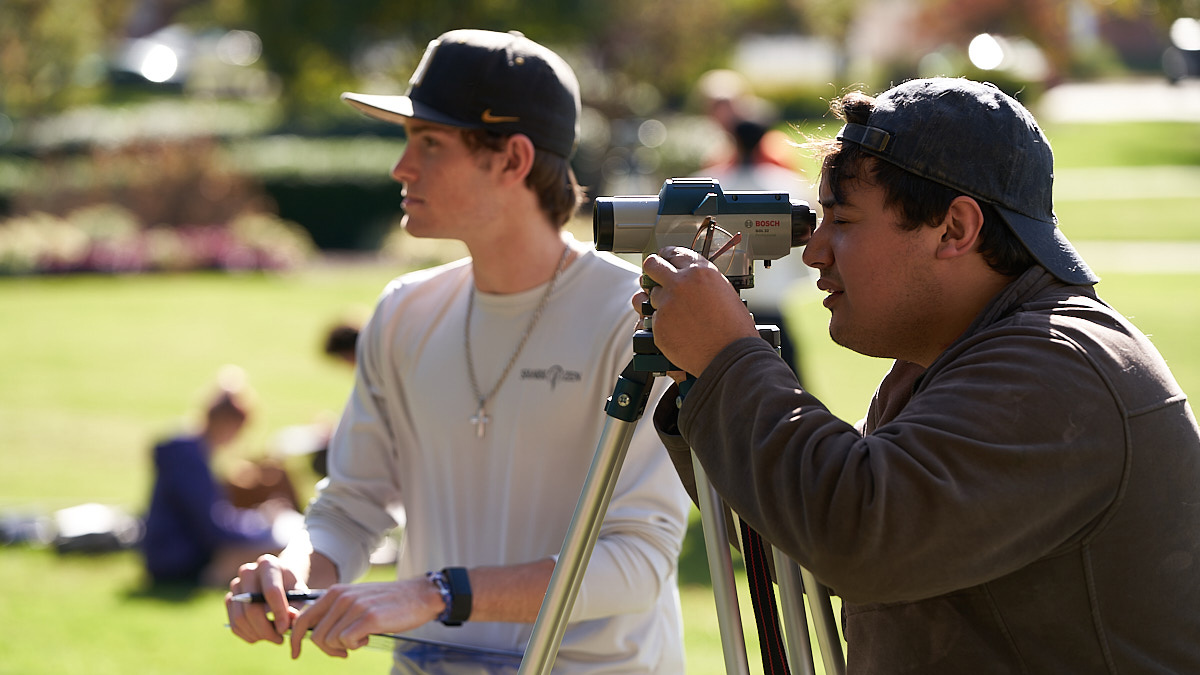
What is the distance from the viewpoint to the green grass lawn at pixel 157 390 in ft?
20.0

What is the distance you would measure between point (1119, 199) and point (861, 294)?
25517 millimetres

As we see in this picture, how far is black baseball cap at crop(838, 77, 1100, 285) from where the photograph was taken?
1866 mm

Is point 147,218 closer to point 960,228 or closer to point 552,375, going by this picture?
point 552,375

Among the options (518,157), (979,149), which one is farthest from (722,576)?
(518,157)

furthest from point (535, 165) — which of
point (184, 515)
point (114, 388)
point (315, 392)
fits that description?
point (114, 388)

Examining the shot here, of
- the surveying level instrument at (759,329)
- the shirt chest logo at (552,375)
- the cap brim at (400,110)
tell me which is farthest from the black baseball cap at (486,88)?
the surveying level instrument at (759,329)

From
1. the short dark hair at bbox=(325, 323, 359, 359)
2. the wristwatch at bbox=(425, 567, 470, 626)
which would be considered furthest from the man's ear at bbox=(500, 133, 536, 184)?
the short dark hair at bbox=(325, 323, 359, 359)

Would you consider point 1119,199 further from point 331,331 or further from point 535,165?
point 535,165

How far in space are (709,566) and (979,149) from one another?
0.76m

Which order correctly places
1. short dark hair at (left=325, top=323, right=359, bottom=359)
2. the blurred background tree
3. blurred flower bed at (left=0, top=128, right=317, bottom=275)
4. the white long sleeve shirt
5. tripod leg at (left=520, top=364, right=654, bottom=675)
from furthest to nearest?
the blurred background tree
blurred flower bed at (left=0, top=128, right=317, bottom=275)
short dark hair at (left=325, top=323, right=359, bottom=359)
the white long sleeve shirt
tripod leg at (left=520, top=364, right=654, bottom=675)

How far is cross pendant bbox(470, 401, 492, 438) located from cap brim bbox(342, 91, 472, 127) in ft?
2.12

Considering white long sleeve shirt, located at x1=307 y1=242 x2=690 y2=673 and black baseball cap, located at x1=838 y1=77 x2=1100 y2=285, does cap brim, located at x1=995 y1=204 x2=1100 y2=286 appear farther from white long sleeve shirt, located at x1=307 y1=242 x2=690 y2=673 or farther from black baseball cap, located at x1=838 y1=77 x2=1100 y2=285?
white long sleeve shirt, located at x1=307 y1=242 x2=690 y2=673

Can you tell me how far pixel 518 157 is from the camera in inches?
120

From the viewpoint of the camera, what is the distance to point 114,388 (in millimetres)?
12180
